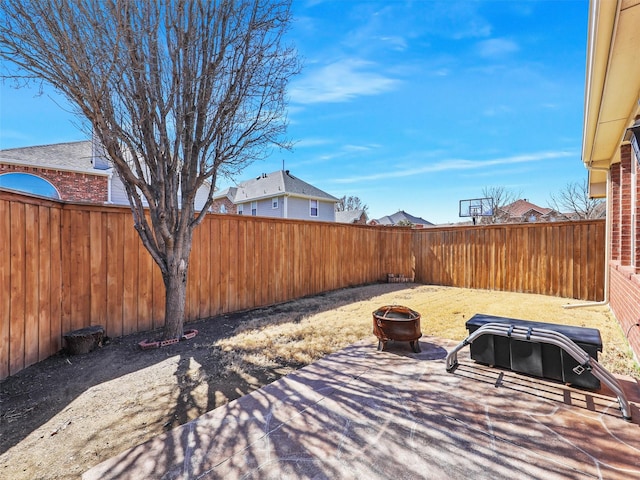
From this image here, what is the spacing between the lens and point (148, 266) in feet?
16.5

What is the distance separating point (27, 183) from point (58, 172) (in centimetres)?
95

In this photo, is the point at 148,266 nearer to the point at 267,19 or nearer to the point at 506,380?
the point at 267,19

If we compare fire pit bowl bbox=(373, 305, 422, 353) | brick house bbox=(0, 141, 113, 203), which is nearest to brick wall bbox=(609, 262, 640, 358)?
fire pit bowl bbox=(373, 305, 422, 353)

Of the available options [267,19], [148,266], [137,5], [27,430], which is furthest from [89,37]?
[27,430]

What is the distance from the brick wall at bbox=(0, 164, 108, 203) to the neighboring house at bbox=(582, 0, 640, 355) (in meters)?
13.3

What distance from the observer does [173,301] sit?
4.45 meters

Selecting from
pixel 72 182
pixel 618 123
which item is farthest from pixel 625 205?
pixel 72 182

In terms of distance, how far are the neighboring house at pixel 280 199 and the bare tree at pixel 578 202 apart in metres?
16.6

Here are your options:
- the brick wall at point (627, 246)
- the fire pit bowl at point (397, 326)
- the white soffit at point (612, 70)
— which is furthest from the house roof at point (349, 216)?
the fire pit bowl at point (397, 326)

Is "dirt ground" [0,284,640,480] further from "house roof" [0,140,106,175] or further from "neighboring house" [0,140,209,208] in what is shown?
"house roof" [0,140,106,175]

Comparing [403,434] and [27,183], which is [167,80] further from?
[27,183]

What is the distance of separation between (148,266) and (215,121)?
2.66m

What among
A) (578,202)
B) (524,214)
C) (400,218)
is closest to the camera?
(578,202)

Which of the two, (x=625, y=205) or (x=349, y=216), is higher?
(x=349, y=216)
